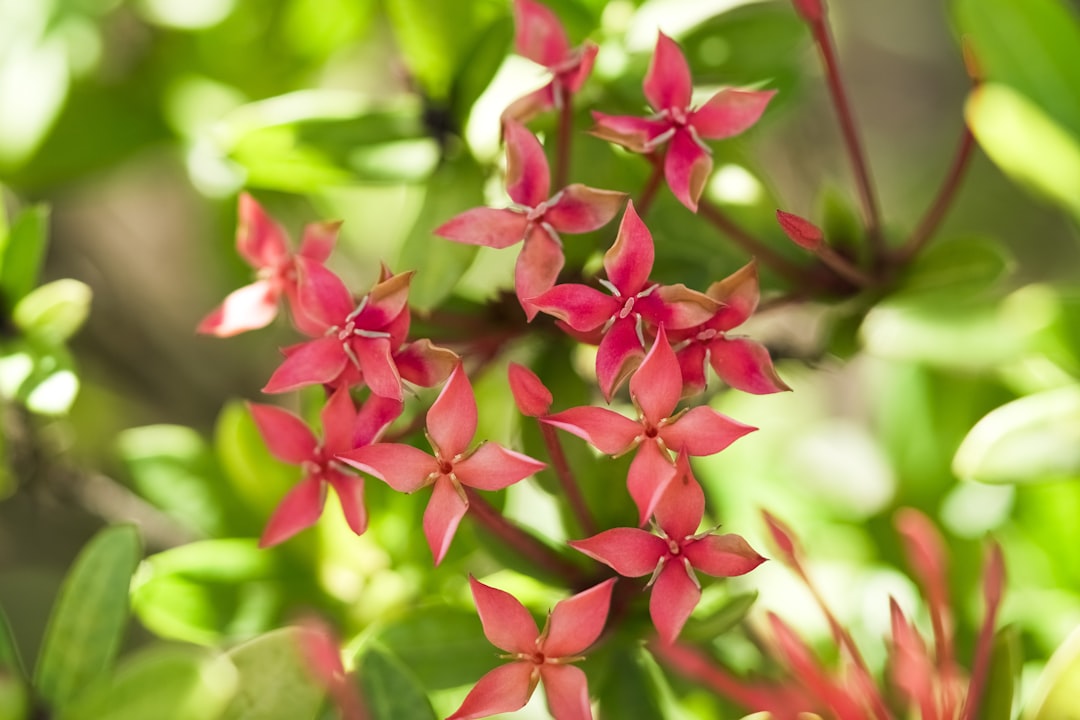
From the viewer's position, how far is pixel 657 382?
1.29 feet

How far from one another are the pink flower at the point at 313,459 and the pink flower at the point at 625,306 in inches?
3.8

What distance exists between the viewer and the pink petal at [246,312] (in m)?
0.49

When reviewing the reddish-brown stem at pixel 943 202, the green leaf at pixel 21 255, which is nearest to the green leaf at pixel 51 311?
the green leaf at pixel 21 255

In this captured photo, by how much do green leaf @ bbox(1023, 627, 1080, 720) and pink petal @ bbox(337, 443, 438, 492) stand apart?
295 mm

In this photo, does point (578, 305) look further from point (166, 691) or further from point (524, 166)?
point (166, 691)

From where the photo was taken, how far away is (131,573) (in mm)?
514

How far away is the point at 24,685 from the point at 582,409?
333 millimetres

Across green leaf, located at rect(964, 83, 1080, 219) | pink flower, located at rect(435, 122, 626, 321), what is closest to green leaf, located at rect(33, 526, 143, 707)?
pink flower, located at rect(435, 122, 626, 321)

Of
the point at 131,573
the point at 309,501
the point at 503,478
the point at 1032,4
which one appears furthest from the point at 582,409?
the point at 1032,4

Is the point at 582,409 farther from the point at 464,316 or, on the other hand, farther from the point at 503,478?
the point at 464,316

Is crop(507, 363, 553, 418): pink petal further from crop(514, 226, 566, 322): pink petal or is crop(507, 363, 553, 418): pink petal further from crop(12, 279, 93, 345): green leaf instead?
crop(12, 279, 93, 345): green leaf

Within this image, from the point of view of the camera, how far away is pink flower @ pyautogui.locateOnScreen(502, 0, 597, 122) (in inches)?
18.1

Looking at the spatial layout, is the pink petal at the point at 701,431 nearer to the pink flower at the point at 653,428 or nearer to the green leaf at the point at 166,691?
the pink flower at the point at 653,428

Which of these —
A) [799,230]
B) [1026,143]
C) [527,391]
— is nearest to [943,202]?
[1026,143]
